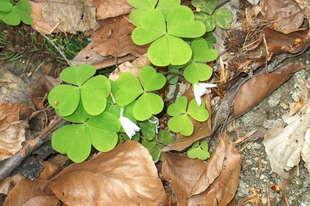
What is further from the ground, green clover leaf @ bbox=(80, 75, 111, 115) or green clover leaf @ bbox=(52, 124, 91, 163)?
green clover leaf @ bbox=(80, 75, 111, 115)

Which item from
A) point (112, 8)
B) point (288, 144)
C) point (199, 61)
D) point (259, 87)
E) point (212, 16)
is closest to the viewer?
point (288, 144)

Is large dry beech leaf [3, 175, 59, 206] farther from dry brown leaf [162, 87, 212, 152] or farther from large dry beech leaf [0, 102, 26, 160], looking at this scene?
dry brown leaf [162, 87, 212, 152]

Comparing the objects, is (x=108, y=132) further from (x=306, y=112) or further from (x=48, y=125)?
(x=306, y=112)

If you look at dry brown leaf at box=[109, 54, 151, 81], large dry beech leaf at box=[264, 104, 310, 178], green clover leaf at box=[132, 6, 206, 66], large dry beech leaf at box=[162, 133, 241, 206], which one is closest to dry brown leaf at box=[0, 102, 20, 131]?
dry brown leaf at box=[109, 54, 151, 81]

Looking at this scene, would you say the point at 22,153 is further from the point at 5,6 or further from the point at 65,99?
the point at 5,6

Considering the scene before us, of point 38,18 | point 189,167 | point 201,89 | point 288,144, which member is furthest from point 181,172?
point 38,18

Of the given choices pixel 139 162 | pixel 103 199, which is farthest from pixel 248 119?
pixel 103 199
